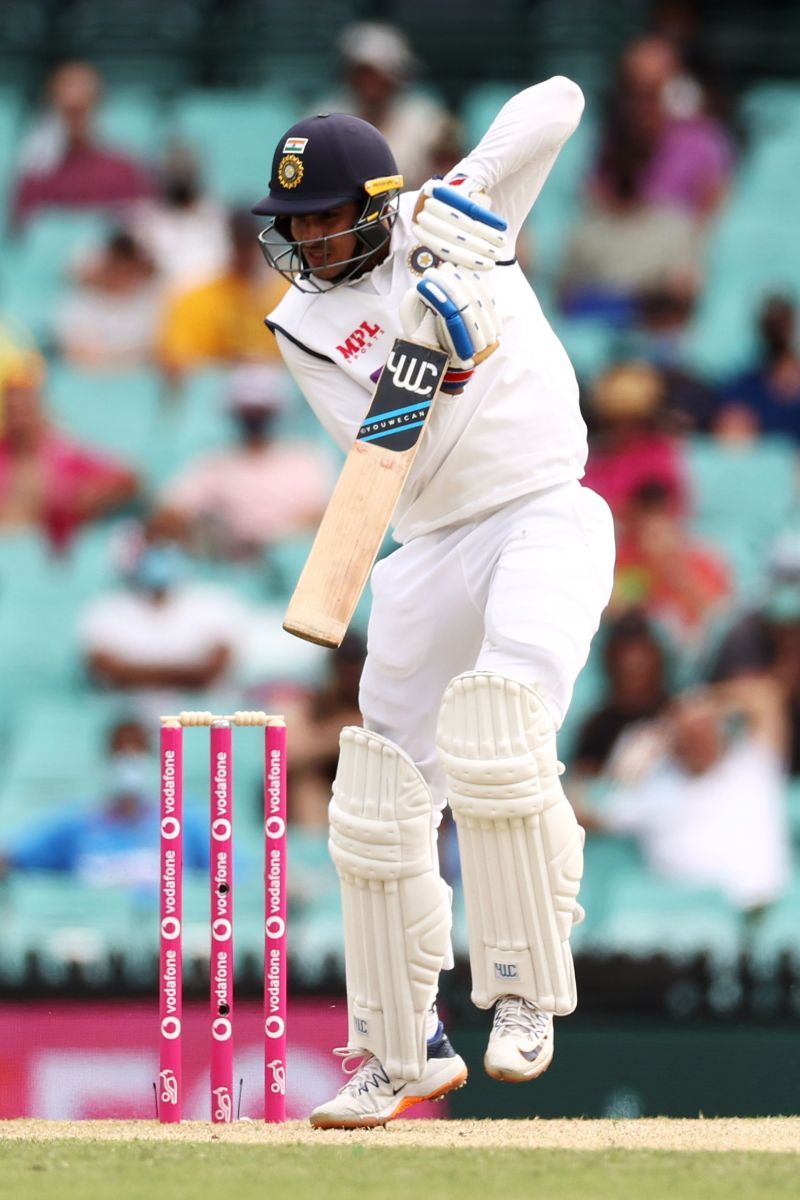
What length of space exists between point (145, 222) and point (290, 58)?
1.23m

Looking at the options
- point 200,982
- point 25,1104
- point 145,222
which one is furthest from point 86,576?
point 25,1104

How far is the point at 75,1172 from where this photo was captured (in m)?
3.07

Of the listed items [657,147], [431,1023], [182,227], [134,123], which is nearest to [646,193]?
[657,147]

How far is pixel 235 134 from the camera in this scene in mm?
8570

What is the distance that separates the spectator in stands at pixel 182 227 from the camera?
312 inches

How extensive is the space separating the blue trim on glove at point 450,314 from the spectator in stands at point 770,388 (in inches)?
159

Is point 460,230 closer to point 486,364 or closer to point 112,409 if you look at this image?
point 486,364

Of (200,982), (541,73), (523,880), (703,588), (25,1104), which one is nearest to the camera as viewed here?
(523,880)

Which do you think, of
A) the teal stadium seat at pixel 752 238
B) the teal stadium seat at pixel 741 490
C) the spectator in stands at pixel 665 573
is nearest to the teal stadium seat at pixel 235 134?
the teal stadium seat at pixel 752 238

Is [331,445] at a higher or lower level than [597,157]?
lower

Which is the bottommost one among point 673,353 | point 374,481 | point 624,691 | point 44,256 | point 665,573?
point 374,481

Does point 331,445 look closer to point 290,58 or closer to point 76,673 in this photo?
point 76,673

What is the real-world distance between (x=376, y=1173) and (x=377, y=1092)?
0.67 m

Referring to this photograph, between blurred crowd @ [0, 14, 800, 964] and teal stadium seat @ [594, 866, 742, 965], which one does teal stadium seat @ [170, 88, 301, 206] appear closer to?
blurred crowd @ [0, 14, 800, 964]
